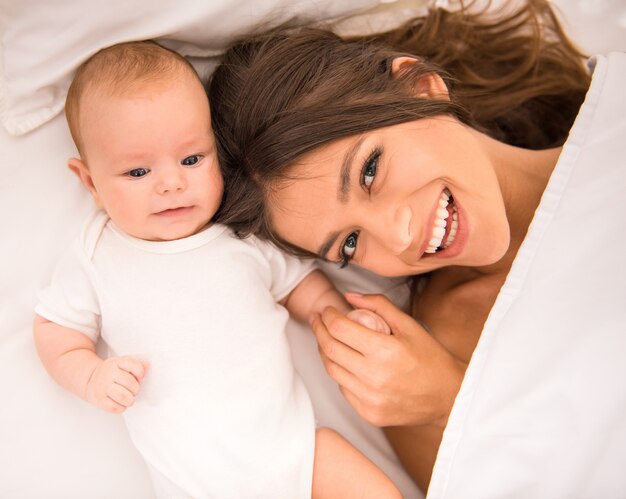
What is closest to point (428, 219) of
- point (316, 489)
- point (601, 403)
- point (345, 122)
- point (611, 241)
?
point (345, 122)

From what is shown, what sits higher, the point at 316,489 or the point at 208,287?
the point at 208,287

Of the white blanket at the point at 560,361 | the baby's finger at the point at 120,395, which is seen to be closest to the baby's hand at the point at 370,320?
the white blanket at the point at 560,361

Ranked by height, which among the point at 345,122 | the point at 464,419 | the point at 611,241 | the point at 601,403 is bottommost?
the point at 464,419

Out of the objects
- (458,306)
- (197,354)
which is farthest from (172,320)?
(458,306)

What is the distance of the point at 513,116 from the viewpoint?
1.76 m

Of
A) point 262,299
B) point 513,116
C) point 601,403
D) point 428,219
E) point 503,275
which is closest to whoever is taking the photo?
point 601,403

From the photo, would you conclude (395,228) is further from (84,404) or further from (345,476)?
(84,404)

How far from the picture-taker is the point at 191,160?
4.22 ft

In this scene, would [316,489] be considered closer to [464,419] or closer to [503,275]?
[464,419]

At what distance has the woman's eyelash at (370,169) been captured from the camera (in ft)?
4.01

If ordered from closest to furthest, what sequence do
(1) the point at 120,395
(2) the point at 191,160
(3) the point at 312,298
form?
(1) the point at 120,395, (2) the point at 191,160, (3) the point at 312,298

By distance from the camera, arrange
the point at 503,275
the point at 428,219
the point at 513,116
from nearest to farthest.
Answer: the point at 428,219 < the point at 503,275 < the point at 513,116

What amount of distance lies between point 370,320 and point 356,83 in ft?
1.73

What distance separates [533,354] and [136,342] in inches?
32.3
